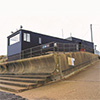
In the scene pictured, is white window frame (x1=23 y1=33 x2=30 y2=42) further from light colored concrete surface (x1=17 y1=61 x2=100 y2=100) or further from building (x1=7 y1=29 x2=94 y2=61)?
light colored concrete surface (x1=17 y1=61 x2=100 y2=100)

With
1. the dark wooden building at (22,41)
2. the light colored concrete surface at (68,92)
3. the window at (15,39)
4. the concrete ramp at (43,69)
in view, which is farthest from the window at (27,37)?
the light colored concrete surface at (68,92)

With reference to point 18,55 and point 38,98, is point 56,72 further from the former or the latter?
point 18,55

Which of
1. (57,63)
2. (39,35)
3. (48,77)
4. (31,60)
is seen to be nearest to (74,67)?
(57,63)

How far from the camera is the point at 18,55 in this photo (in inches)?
567

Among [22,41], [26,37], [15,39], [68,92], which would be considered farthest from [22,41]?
[68,92]

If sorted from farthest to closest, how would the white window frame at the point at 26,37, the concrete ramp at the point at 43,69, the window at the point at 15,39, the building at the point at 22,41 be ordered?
the window at the point at 15,39
the white window frame at the point at 26,37
the building at the point at 22,41
the concrete ramp at the point at 43,69

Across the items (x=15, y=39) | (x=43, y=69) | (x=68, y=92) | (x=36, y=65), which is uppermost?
(x=15, y=39)

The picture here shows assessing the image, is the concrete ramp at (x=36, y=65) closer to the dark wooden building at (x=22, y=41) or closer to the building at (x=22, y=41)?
the building at (x=22, y=41)

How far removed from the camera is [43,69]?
9.66m

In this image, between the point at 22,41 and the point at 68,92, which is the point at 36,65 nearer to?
the point at 22,41

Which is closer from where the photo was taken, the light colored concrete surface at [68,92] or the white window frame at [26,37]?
the light colored concrete surface at [68,92]

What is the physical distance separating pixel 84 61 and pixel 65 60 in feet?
12.5

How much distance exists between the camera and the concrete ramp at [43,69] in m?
7.98

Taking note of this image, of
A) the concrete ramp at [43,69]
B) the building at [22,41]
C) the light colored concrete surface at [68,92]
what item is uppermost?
the building at [22,41]
